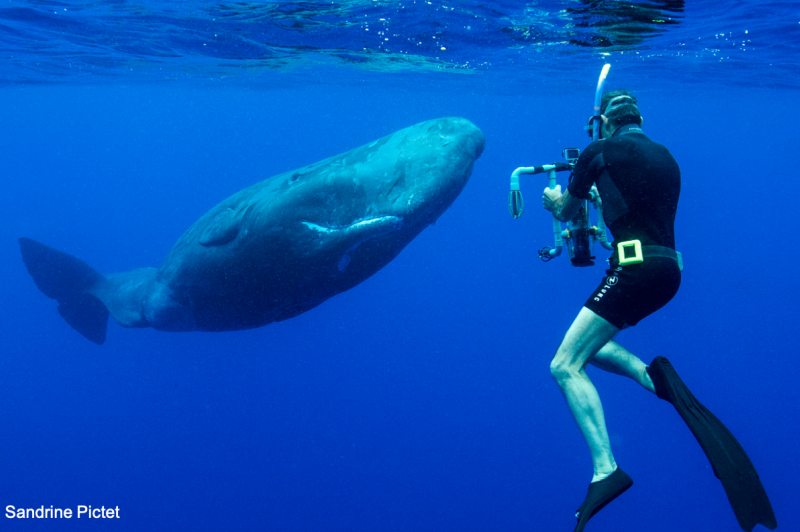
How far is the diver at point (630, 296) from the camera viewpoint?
3.88m

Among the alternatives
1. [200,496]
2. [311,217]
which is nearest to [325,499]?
[200,496]

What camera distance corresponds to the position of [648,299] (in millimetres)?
4090

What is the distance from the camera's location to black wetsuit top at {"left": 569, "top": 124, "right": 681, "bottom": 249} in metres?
4.02

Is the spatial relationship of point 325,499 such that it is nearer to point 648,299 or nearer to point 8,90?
point 648,299

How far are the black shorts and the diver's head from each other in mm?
1340

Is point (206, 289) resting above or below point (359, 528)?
above

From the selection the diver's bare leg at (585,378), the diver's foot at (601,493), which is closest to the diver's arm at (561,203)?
the diver's bare leg at (585,378)

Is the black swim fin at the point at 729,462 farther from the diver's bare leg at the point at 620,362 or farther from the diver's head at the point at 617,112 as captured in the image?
the diver's head at the point at 617,112

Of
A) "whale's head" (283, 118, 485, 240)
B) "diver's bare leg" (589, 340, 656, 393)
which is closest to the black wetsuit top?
"diver's bare leg" (589, 340, 656, 393)

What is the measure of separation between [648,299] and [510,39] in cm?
1254

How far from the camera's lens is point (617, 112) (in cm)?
449

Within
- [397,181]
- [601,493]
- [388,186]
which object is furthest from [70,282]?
[601,493]

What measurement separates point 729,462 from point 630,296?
1.47m

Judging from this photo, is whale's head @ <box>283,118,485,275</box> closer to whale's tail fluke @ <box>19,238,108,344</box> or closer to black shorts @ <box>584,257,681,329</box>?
black shorts @ <box>584,257,681,329</box>
